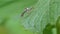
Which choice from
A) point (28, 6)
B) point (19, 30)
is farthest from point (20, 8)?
→ point (19, 30)

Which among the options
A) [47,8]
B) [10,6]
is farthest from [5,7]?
[47,8]

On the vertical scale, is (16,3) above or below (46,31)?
above

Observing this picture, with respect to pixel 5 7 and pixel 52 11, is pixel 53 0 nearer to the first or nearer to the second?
pixel 52 11

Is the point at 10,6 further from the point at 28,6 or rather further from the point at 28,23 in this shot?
the point at 28,23

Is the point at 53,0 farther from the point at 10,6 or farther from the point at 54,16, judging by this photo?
the point at 10,6

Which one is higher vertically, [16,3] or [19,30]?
[16,3]

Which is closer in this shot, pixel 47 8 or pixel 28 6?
pixel 47 8

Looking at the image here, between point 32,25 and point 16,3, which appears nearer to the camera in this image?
point 32,25
